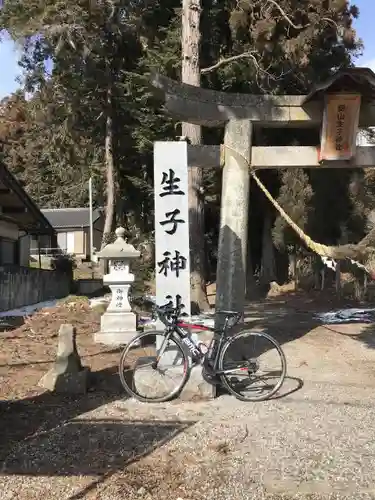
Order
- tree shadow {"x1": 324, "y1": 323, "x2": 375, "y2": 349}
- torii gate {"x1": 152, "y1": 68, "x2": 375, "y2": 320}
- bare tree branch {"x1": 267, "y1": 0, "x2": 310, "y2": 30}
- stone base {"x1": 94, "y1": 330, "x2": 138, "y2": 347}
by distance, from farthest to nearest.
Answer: bare tree branch {"x1": 267, "y1": 0, "x2": 310, "y2": 30} < stone base {"x1": 94, "y1": 330, "x2": 138, "y2": 347} < tree shadow {"x1": 324, "y1": 323, "x2": 375, "y2": 349} < torii gate {"x1": 152, "y1": 68, "x2": 375, "y2": 320}

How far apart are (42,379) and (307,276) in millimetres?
18443

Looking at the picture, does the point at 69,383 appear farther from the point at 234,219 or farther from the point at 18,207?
the point at 18,207

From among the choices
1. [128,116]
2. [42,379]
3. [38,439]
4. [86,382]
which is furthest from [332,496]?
[128,116]

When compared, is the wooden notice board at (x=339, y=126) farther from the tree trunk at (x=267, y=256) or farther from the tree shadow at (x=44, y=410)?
the tree trunk at (x=267, y=256)

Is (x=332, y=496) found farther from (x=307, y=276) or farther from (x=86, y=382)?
(x=307, y=276)

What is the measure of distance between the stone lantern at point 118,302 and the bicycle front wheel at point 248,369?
4429 millimetres

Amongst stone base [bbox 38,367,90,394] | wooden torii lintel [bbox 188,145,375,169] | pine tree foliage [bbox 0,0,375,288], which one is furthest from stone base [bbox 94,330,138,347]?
pine tree foliage [bbox 0,0,375,288]

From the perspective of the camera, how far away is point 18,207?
1867 cm

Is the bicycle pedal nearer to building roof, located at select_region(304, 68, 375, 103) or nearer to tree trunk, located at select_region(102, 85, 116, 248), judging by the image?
building roof, located at select_region(304, 68, 375, 103)

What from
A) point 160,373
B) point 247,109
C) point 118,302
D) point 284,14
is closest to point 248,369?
point 160,373

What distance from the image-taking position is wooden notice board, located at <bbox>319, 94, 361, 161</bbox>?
8545 millimetres

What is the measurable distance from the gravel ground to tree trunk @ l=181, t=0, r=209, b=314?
8.25 meters

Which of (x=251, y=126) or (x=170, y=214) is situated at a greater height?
(x=251, y=126)

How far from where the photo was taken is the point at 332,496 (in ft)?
11.8
